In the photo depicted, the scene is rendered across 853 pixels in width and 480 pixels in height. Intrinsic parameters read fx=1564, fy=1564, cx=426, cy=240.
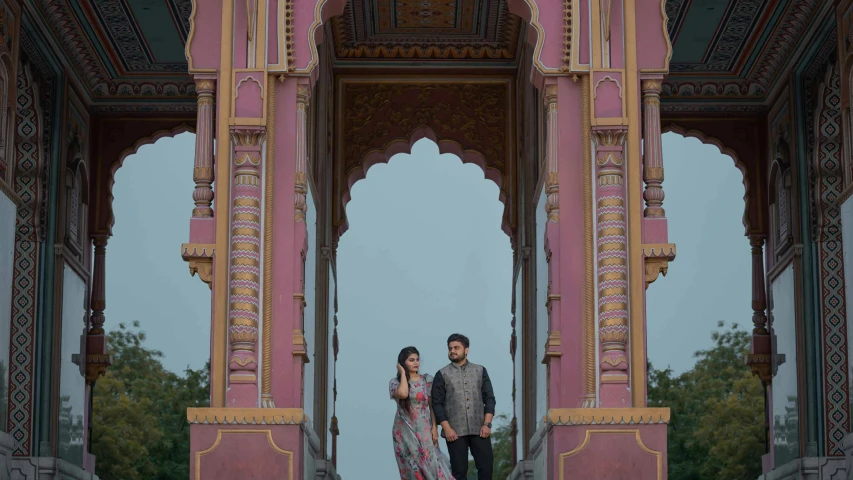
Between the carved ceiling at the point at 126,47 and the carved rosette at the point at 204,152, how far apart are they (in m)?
4.27

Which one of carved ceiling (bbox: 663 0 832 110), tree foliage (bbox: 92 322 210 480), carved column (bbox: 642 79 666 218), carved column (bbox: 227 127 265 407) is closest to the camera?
carved column (bbox: 227 127 265 407)

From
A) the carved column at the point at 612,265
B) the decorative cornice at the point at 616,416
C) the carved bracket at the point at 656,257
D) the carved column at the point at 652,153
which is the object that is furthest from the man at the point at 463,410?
the carved column at the point at 652,153

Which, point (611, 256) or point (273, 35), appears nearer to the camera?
point (611, 256)

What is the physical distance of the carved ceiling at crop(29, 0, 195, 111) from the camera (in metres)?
17.1

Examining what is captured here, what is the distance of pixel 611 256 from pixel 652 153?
0.96 m

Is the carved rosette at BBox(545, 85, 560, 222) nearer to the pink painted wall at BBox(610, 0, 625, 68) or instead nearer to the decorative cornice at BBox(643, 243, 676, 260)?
the pink painted wall at BBox(610, 0, 625, 68)

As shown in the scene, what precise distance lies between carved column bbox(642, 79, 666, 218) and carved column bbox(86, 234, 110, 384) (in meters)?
9.15

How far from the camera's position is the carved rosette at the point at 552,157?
12.7 m

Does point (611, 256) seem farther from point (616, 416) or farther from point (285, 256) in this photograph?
point (285, 256)

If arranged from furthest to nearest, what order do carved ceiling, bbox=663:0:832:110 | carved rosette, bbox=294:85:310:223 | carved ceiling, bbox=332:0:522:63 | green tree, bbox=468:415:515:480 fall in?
green tree, bbox=468:415:515:480, carved ceiling, bbox=663:0:832:110, carved ceiling, bbox=332:0:522:63, carved rosette, bbox=294:85:310:223

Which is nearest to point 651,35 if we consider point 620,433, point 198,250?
point 620,433

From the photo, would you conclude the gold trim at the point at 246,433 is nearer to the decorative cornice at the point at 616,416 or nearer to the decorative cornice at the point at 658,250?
the decorative cornice at the point at 616,416

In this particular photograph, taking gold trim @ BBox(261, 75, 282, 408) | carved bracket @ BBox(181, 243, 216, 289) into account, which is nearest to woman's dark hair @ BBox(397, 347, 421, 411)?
gold trim @ BBox(261, 75, 282, 408)

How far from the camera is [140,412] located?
3192cm
